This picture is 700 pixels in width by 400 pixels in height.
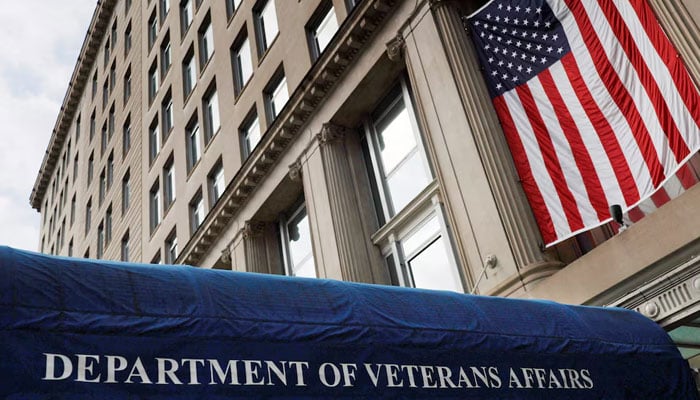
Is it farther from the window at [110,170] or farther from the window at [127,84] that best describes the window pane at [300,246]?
the window at [127,84]

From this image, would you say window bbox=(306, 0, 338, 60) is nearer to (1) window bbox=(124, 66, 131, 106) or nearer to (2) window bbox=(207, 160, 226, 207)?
(2) window bbox=(207, 160, 226, 207)

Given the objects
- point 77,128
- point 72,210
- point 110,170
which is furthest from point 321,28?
point 77,128

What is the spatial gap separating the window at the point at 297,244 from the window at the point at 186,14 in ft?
44.8

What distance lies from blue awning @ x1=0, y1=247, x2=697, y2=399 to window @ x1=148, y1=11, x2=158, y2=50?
3128cm

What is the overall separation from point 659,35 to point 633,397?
4893 millimetres

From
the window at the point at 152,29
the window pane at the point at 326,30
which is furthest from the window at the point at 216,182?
the window at the point at 152,29

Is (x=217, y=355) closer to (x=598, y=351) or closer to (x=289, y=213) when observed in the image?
(x=598, y=351)

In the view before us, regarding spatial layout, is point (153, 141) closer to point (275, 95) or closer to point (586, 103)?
point (275, 95)

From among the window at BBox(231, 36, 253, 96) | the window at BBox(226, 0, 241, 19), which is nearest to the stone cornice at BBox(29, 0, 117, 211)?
the window at BBox(226, 0, 241, 19)

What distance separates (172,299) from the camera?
597 centimetres

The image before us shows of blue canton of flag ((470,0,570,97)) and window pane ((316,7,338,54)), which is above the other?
window pane ((316,7,338,54))

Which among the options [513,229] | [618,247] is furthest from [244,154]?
[618,247]

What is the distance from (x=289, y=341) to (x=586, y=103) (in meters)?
6.65

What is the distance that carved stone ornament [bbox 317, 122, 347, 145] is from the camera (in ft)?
56.5
